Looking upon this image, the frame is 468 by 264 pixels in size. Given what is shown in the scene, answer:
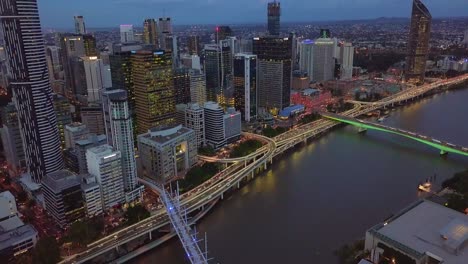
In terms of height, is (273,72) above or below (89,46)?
below

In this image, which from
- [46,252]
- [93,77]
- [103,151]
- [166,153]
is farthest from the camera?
[93,77]

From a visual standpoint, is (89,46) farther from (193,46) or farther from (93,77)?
(193,46)

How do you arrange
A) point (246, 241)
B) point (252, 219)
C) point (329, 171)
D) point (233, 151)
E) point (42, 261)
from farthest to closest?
point (233, 151)
point (329, 171)
point (252, 219)
point (246, 241)
point (42, 261)

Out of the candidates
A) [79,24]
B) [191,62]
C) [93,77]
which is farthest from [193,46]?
[93,77]

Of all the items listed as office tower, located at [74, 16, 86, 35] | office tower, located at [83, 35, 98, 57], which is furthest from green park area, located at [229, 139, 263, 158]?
office tower, located at [74, 16, 86, 35]

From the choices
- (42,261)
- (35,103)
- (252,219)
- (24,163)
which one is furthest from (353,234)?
(24,163)

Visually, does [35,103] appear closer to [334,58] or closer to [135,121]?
[135,121]

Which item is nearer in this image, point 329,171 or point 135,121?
point 329,171
